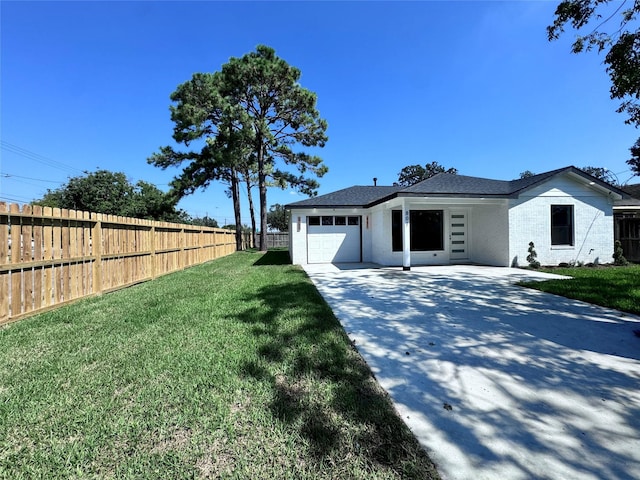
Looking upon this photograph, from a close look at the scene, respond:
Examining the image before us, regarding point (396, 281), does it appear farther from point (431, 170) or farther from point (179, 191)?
point (431, 170)

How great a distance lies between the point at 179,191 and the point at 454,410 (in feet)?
78.9

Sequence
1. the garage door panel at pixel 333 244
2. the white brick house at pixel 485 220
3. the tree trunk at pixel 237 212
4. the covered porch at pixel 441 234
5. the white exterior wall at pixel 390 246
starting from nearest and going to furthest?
the white brick house at pixel 485 220, the covered porch at pixel 441 234, the white exterior wall at pixel 390 246, the garage door panel at pixel 333 244, the tree trunk at pixel 237 212

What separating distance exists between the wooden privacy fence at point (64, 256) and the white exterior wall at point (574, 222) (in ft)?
40.3

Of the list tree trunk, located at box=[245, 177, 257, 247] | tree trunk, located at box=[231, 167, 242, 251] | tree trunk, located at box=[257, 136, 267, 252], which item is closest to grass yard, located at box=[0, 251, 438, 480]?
tree trunk, located at box=[257, 136, 267, 252]

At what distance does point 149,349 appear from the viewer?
3.55 m

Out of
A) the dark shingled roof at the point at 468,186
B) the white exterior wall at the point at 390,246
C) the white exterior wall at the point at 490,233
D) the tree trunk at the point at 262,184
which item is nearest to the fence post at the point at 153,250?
the dark shingled roof at the point at 468,186

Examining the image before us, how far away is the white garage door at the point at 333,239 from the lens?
14.2 meters

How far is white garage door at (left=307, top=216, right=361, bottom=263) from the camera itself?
14.2m

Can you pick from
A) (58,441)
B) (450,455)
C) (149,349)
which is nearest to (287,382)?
(450,455)

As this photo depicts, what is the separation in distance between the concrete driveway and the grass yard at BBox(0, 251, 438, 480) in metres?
0.30

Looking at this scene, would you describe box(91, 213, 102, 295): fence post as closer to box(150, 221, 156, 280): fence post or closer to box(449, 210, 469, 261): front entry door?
box(150, 221, 156, 280): fence post

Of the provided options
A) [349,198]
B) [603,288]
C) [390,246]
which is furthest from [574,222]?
[349,198]

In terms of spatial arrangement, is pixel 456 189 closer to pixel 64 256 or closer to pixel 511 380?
pixel 511 380

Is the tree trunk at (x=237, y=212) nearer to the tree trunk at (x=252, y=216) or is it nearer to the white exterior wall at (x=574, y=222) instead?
the tree trunk at (x=252, y=216)
